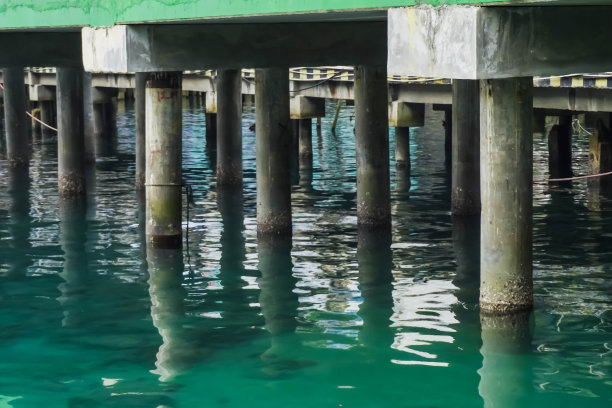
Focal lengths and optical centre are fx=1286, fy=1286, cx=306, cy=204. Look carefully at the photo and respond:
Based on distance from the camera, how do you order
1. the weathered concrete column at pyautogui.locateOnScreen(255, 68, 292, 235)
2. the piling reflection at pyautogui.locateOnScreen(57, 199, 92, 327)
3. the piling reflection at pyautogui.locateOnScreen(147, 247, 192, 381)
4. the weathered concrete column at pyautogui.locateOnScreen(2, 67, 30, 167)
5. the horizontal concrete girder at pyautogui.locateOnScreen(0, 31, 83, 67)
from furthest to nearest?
the weathered concrete column at pyautogui.locateOnScreen(2, 67, 30, 167) < the horizontal concrete girder at pyautogui.locateOnScreen(0, 31, 83, 67) < the weathered concrete column at pyautogui.locateOnScreen(255, 68, 292, 235) < the piling reflection at pyautogui.locateOnScreen(57, 199, 92, 327) < the piling reflection at pyautogui.locateOnScreen(147, 247, 192, 381)

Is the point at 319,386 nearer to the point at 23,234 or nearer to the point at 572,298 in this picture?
the point at 572,298

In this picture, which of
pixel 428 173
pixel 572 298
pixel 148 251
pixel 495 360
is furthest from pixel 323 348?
pixel 428 173

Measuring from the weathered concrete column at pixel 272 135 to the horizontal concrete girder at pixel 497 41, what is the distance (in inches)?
241

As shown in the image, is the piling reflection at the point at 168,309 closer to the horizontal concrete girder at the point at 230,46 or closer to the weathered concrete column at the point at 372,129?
the horizontal concrete girder at the point at 230,46

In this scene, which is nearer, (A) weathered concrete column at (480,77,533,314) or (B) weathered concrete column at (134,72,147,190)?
(A) weathered concrete column at (480,77,533,314)

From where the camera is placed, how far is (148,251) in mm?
17922

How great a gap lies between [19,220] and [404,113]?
8016 millimetres

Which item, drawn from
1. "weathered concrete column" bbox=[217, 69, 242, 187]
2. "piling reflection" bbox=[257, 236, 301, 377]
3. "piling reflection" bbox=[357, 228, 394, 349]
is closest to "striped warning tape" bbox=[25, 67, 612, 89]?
"weathered concrete column" bbox=[217, 69, 242, 187]

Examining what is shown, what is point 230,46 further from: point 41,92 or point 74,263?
point 41,92

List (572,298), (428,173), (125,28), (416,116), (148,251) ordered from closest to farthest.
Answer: (572,298) → (125,28) → (148,251) → (416,116) → (428,173)

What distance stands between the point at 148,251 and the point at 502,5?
324 inches

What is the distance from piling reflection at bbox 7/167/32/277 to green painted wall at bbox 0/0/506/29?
127 inches

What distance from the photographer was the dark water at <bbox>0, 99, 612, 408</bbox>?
11.2 metres

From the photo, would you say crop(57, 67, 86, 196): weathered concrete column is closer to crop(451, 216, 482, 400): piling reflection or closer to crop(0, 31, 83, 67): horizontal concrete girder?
crop(0, 31, 83, 67): horizontal concrete girder
